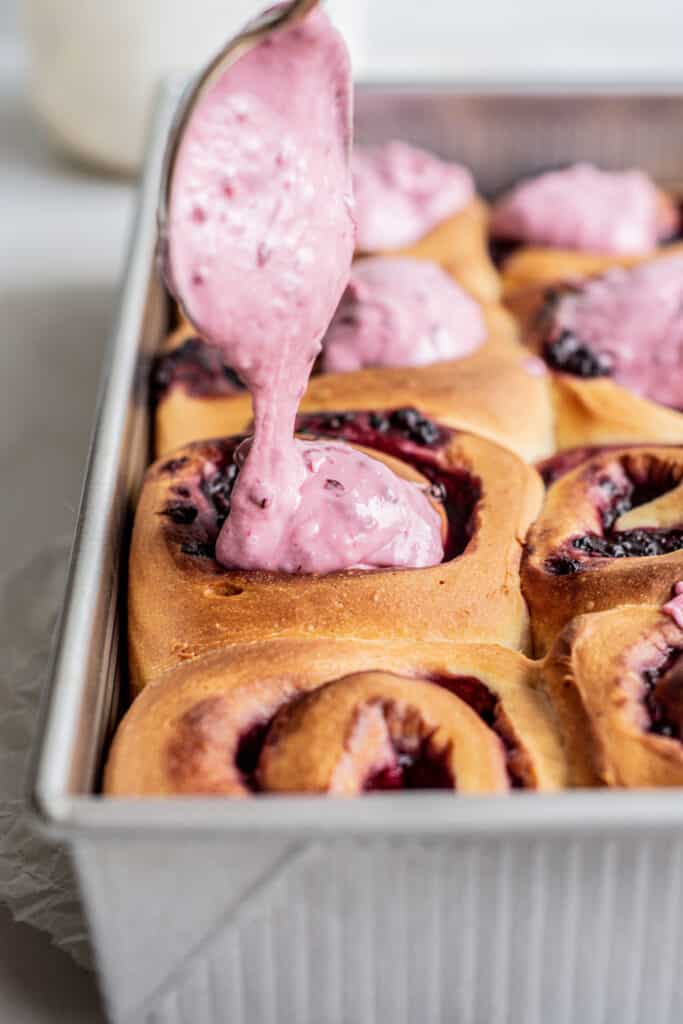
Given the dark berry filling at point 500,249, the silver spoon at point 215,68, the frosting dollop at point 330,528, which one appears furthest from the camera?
the dark berry filling at point 500,249

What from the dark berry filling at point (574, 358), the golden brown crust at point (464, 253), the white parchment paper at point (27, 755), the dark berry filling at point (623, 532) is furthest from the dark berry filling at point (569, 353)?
the white parchment paper at point (27, 755)

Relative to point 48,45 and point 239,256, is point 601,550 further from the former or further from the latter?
point 48,45

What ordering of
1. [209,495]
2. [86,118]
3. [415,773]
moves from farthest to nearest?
[86,118] → [209,495] → [415,773]

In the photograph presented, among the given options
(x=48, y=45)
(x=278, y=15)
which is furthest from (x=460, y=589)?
(x=48, y=45)

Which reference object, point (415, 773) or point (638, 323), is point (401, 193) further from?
point (415, 773)

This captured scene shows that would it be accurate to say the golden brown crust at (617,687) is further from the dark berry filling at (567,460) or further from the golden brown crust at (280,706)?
the dark berry filling at (567,460)

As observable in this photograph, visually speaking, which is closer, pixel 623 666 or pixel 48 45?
pixel 623 666

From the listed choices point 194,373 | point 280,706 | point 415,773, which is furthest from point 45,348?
point 415,773
